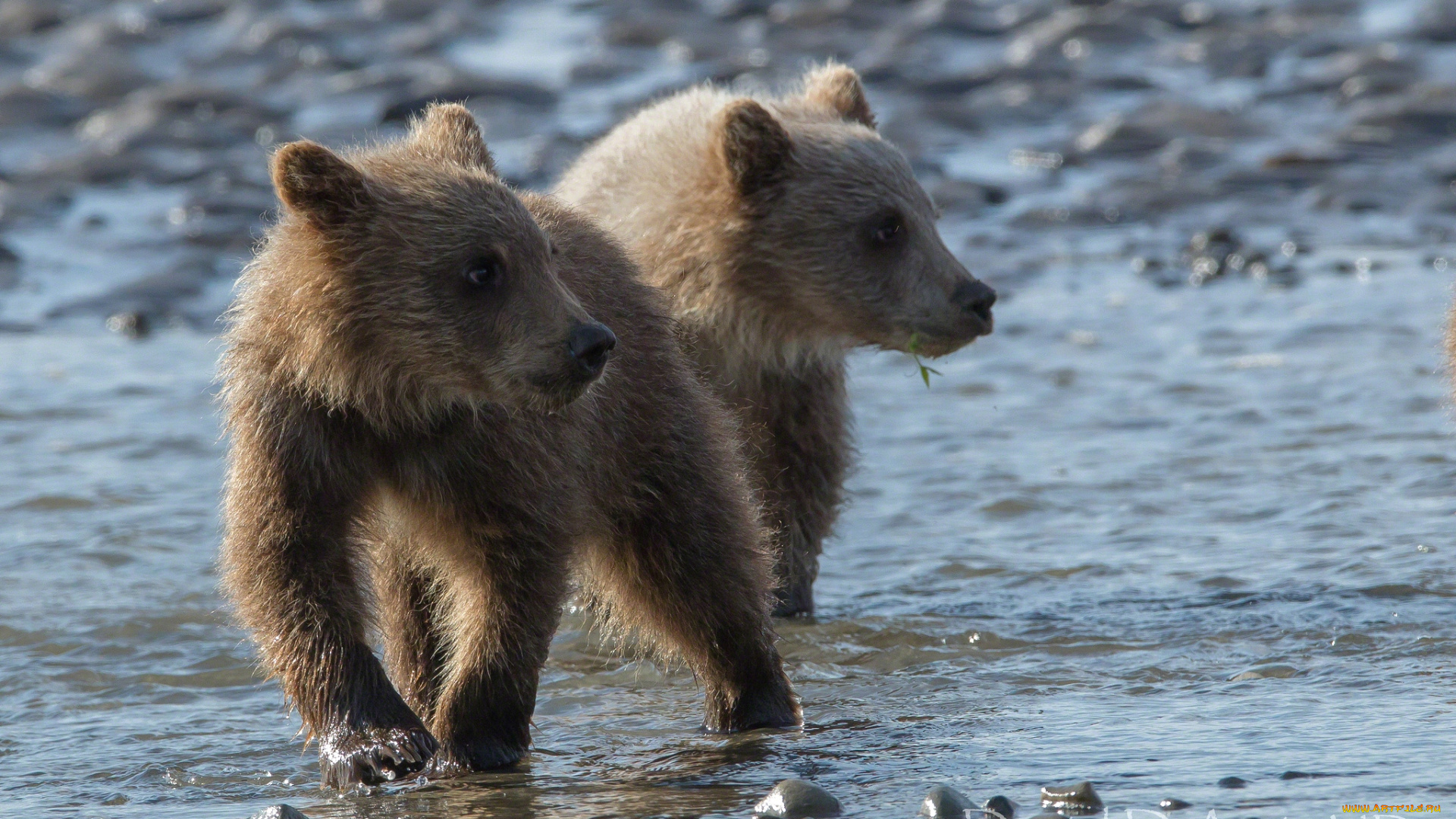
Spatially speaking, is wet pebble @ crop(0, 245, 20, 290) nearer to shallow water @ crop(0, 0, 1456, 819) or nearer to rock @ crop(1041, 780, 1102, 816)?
shallow water @ crop(0, 0, 1456, 819)

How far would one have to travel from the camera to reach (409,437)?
552 centimetres

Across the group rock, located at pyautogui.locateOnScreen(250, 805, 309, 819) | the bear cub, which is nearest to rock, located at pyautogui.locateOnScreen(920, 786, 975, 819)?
rock, located at pyautogui.locateOnScreen(250, 805, 309, 819)

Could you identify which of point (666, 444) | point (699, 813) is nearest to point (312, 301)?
point (666, 444)

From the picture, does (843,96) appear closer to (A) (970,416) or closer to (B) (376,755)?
(A) (970,416)

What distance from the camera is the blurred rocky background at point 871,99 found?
13.7 metres

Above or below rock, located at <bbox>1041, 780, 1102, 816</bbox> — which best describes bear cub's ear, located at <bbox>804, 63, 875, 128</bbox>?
above

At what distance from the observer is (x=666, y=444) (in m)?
6.03

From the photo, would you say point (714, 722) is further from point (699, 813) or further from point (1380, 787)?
point (1380, 787)

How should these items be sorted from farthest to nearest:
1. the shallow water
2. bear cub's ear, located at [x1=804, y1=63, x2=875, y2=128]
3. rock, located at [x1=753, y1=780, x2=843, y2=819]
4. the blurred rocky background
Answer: the blurred rocky background
bear cub's ear, located at [x1=804, y1=63, x2=875, y2=128]
the shallow water
rock, located at [x1=753, y1=780, x2=843, y2=819]

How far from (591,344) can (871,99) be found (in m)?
12.1

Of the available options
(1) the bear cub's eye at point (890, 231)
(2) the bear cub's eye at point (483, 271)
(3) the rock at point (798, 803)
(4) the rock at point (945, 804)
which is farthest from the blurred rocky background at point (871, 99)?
(4) the rock at point (945, 804)

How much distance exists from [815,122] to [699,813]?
11.2 feet

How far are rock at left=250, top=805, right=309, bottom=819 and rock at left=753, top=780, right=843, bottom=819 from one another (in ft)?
3.82

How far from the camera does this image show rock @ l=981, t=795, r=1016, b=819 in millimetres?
5002
